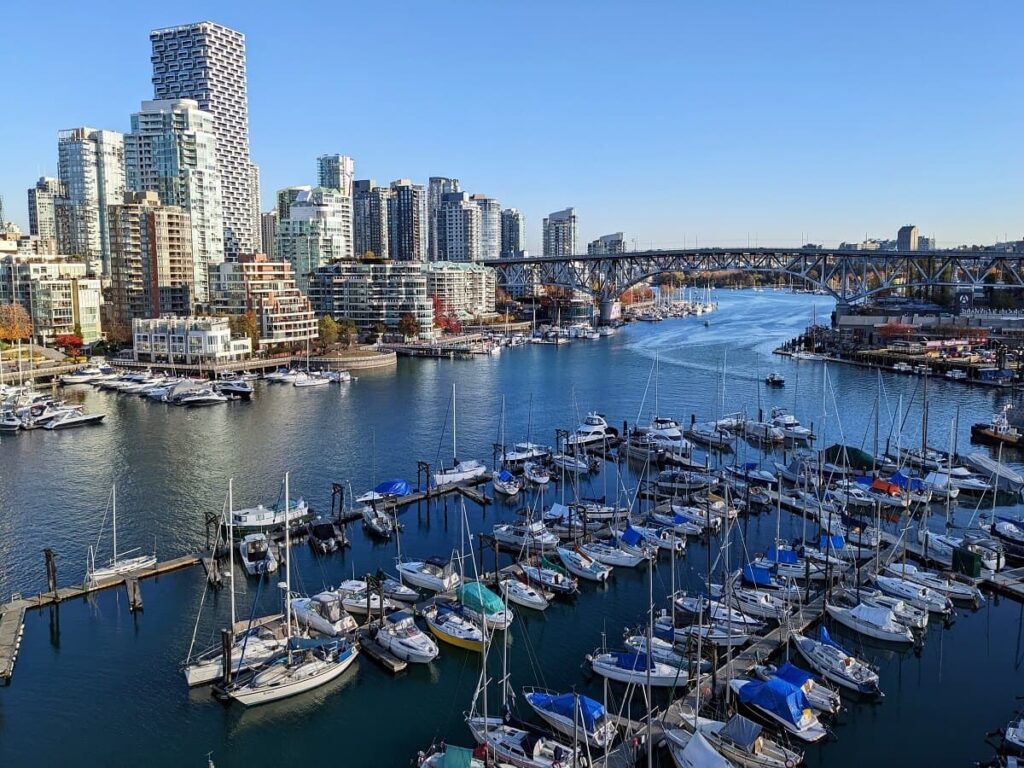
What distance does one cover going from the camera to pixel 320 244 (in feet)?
162

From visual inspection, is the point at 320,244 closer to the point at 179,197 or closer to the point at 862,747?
the point at 179,197

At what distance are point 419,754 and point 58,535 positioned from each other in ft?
26.7

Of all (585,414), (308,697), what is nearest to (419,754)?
(308,697)

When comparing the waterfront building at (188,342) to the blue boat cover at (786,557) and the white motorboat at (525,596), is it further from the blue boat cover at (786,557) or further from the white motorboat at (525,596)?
the blue boat cover at (786,557)

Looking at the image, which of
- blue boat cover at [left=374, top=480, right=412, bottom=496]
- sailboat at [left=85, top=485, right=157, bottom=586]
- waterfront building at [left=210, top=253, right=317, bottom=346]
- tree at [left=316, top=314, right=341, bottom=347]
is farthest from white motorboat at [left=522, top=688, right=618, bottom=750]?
tree at [left=316, top=314, right=341, bottom=347]

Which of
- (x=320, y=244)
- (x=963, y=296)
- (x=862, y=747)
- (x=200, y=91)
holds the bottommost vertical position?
(x=862, y=747)

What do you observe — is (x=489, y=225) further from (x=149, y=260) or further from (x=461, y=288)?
(x=149, y=260)

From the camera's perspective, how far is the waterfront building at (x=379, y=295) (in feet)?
136

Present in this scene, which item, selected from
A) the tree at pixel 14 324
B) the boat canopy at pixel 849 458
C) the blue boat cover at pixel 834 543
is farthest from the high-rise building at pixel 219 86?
the blue boat cover at pixel 834 543

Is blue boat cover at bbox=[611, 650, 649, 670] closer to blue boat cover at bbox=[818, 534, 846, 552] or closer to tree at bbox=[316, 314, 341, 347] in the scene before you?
blue boat cover at bbox=[818, 534, 846, 552]

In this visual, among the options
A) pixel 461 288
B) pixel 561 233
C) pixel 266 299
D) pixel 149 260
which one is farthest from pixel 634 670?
pixel 561 233

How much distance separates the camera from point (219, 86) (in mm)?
58656

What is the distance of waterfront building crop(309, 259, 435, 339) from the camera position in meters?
41.3

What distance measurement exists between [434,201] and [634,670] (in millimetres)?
84031
